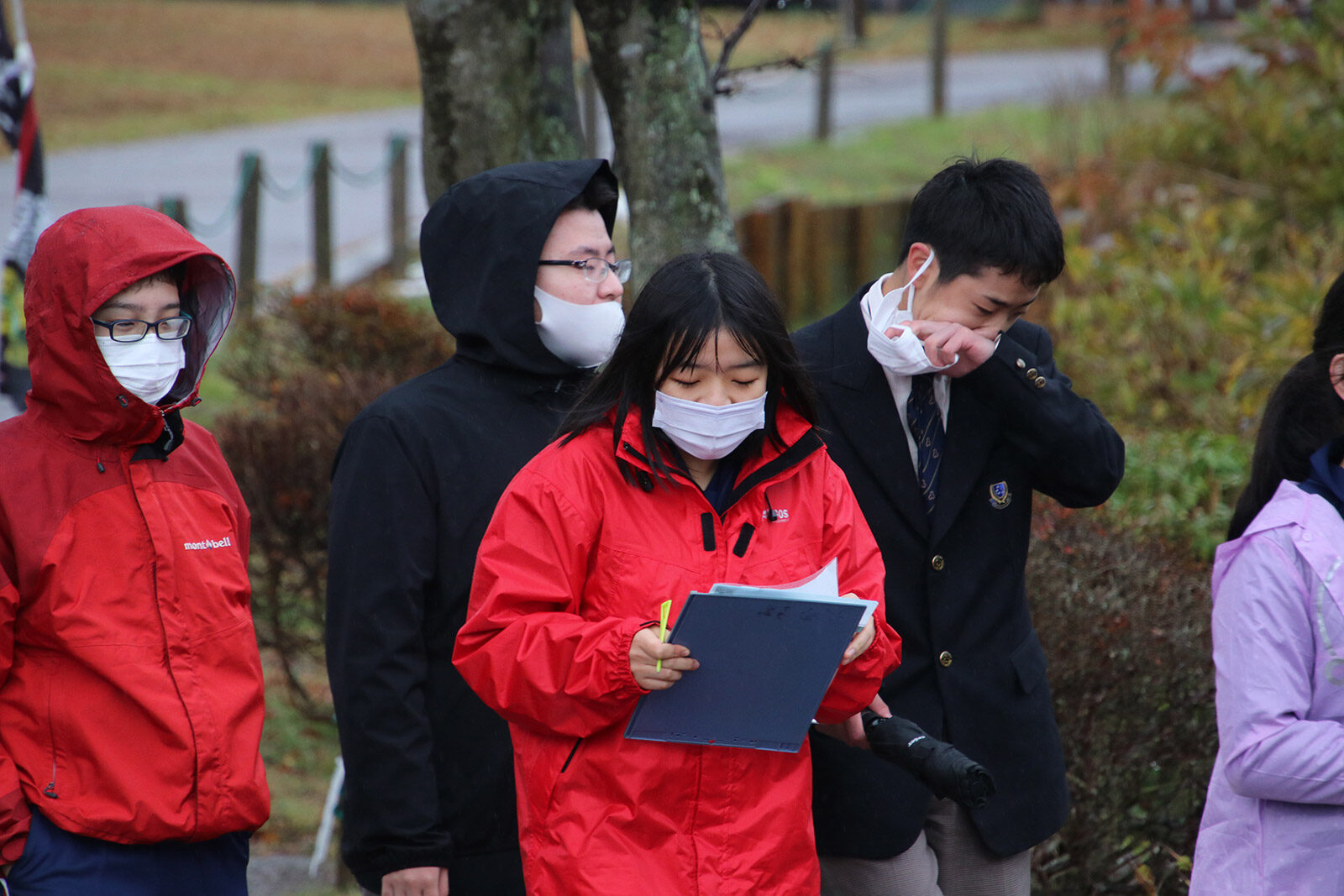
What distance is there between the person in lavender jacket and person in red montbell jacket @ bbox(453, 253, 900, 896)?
1.93 ft

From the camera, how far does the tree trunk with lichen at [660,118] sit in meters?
4.15

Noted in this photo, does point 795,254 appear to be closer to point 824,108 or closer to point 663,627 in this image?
point 824,108

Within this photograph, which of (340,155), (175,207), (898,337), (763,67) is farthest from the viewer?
(340,155)

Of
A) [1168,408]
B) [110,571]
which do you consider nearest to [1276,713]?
[110,571]

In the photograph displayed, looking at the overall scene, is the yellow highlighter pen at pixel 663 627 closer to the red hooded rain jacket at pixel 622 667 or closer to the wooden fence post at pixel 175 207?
the red hooded rain jacket at pixel 622 667

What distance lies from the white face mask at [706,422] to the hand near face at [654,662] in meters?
0.36

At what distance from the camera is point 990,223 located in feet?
9.03

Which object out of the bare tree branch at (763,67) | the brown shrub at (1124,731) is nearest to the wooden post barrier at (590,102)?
the bare tree branch at (763,67)

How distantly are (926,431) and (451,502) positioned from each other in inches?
37.2

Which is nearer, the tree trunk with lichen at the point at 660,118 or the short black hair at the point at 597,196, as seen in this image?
the short black hair at the point at 597,196

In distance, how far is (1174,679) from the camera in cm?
383

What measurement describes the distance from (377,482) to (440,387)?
0.26 meters

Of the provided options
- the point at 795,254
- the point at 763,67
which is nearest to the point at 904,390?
the point at 763,67

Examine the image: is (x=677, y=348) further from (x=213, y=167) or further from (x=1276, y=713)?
(x=213, y=167)
